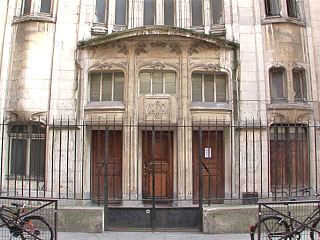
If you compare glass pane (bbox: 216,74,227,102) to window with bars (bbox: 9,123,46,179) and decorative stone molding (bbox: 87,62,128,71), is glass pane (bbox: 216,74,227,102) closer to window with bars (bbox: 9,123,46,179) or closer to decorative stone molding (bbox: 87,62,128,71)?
decorative stone molding (bbox: 87,62,128,71)

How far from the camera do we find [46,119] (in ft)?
33.2

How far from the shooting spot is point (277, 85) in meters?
10.7

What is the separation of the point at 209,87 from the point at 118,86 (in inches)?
125

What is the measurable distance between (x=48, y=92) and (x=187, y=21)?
17.7 ft

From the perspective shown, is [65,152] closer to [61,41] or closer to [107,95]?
[107,95]

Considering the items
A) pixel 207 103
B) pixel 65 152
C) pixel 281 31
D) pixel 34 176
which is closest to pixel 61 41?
pixel 65 152

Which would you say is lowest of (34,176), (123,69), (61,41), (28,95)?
(34,176)

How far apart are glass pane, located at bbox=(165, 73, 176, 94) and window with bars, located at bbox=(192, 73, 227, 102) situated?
700mm

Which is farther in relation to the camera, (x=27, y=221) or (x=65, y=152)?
(x=65, y=152)

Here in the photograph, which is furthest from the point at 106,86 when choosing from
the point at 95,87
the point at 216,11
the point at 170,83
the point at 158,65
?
the point at 216,11

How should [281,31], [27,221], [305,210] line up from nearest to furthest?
[27,221]
[305,210]
[281,31]

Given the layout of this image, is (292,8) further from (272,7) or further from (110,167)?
(110,167)

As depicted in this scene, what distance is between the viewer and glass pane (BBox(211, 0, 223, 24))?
1092 centimetres

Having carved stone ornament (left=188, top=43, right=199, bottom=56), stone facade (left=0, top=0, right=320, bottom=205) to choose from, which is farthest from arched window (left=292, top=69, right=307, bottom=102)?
carved stone ornament (left=188, top=43, right=199, bottom=56)
